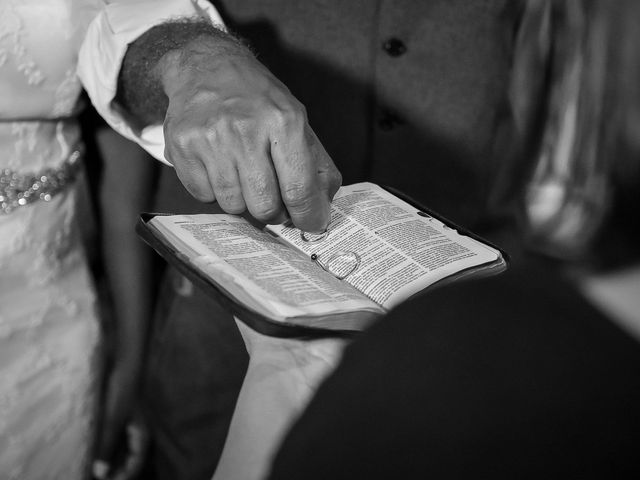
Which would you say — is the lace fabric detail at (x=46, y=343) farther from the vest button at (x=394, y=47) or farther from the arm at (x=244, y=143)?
the vest button at (x=394, y=47)

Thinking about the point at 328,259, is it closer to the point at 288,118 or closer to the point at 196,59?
the point at 288,118

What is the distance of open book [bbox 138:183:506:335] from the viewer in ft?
1.85

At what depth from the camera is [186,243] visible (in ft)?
2.03

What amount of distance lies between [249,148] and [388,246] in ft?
0.55

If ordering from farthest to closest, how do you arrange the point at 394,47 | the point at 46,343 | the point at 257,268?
the point at 394,47 < the point at 46,343 < the point at 257,268

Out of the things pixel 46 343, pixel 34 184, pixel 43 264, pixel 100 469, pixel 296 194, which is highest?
pixel 296 194

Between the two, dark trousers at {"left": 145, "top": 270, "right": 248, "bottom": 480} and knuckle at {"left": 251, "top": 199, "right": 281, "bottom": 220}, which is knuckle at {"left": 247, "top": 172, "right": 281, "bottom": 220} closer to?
knuckle at {"left": 251, "top": 199, "right": 281, "bottom": 220}

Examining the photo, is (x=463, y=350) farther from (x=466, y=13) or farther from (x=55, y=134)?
(x=466, y=13)

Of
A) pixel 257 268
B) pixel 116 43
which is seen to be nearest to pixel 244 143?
pixel 257 268

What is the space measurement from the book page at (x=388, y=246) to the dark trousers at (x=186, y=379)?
43 cm

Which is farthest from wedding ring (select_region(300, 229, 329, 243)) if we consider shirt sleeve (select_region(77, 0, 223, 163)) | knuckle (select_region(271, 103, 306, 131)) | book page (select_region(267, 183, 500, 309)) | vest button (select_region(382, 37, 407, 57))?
vest button (select_region(382, 37, 407, 57))

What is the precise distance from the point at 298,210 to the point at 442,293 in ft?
1.13

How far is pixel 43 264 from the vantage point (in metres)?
0.89

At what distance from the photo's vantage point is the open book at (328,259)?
56 centimetres
